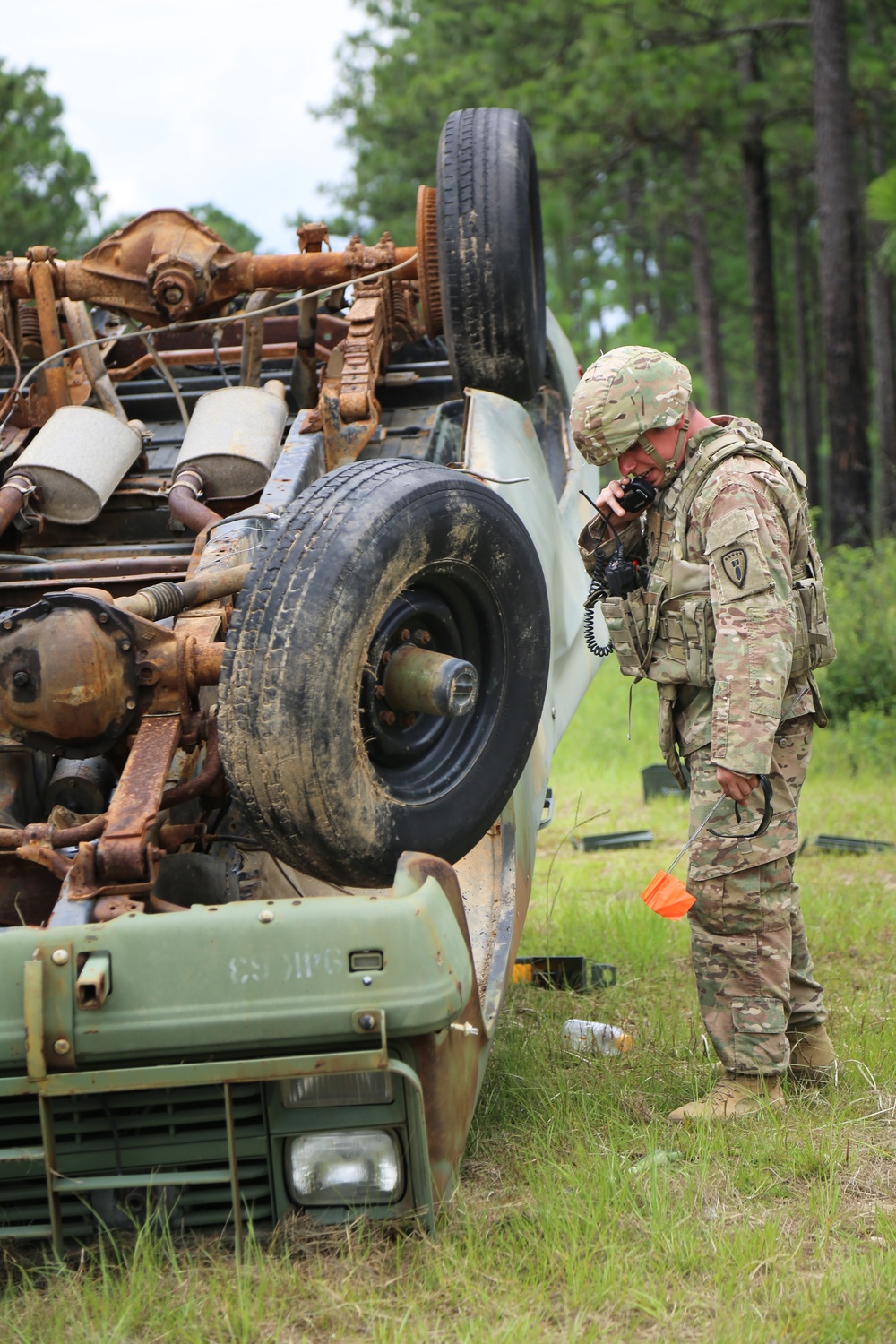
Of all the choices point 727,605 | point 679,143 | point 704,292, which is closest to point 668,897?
point 727,605

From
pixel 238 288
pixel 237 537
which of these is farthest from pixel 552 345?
pixel 237 537

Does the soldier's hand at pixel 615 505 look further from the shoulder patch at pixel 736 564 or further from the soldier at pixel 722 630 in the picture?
the shoulder patch at pixel 736 564

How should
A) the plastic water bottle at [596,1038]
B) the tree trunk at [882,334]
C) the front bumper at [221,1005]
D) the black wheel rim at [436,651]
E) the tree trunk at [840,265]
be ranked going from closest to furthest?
the front bumper at [221,1005] < the black wheel rim at [436,651] < the plastic water bottle at [596,1038] < the tree trunk at [840,265] < the tree trunk at [882,334]

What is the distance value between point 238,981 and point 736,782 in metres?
1.38

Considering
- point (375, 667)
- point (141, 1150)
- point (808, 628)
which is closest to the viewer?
point (141, 1150)

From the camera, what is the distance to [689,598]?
3373 mm

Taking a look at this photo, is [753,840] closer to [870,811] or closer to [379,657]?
[379,657]

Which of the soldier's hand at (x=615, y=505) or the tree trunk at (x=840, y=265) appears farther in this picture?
the tree trunk at (x=840, y=265)

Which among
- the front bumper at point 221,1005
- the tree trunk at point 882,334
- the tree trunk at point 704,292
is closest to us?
the front bumper at point 221,1005

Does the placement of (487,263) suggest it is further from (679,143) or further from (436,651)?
(679,143)

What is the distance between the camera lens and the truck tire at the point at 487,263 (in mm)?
4191

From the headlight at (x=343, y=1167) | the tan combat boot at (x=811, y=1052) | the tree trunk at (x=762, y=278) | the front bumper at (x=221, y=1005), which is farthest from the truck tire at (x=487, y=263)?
the tree trunk at (x=762, y=278)

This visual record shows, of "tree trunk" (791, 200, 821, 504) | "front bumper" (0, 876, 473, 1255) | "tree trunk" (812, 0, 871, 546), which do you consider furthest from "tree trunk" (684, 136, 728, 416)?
"front bumper" (0, 876, 473, 1255)

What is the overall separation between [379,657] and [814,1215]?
1.41m
